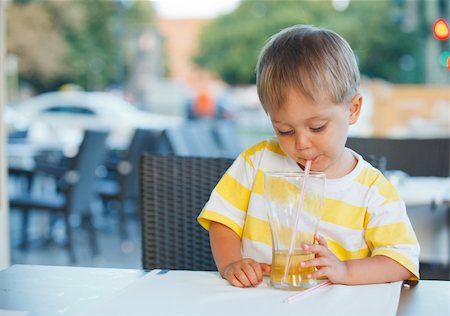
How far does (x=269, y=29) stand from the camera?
21.8 m

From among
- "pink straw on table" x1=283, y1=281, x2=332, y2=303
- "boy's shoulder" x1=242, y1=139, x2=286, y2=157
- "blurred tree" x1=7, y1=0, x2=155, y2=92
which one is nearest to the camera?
"pink straw on table" x1=283, y1=281, x2=332, y2=303

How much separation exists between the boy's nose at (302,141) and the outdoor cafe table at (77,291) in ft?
0.85

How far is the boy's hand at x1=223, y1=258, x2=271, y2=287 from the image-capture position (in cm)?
114

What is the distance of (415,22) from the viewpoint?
9445 millimetres

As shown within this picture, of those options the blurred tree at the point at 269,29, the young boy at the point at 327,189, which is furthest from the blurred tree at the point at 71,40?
the young boy at the point at 327,189

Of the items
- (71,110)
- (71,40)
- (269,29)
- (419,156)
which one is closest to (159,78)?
(269,29)

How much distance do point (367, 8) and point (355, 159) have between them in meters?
23.1

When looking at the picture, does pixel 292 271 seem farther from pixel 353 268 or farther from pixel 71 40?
pixel 71 40

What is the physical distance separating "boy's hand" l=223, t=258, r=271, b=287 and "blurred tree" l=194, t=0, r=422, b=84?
65.7ft

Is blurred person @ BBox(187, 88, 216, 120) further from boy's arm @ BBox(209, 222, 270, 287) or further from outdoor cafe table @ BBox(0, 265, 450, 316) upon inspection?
outdoor cafe table @ BBox(0, 265, 450, 316)

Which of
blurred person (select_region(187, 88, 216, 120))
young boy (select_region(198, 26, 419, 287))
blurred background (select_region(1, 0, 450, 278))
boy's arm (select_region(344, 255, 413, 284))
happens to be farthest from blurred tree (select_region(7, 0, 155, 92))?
boy's arm (select_region(344, 255, 413, 284))

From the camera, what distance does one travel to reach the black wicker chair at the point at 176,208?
5.71 ft

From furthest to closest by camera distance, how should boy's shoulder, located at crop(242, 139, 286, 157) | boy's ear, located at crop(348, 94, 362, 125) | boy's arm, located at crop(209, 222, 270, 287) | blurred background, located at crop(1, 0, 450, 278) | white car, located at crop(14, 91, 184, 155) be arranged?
1. white car, located at crop(14, 91, 184, 155)
2. blurred background, located at crop(1, 0, 450, 278)
3. boy's shoulder, located at crop(242, 139, 286, 157)
4. boy's ear, located at crop(348, 94, 362, 125)
5. boy's arm, located at crop(209, 222, 270, 287)

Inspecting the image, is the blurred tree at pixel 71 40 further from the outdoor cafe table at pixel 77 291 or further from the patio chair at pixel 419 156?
the outdoor cafe table at pixel 77 291
